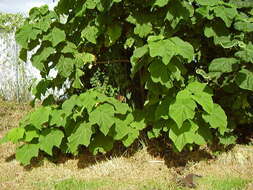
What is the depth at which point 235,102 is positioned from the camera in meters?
4.37

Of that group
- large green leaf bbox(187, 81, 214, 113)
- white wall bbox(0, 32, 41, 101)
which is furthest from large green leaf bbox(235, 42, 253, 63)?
white wall bbox(0, 32, 41, 101)

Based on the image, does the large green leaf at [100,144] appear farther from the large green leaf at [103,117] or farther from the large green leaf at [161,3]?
the large green leaf at [161,3]

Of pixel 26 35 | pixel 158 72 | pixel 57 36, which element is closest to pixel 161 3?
pixel 158 72

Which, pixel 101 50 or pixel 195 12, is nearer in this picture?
pixel 195 12

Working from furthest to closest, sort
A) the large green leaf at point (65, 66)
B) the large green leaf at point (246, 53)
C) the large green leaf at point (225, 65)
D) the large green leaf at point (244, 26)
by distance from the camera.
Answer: the large green leaf at point (65, 66)
the large green leaf at point (225, 65)
the large green leaf at point (244, 26)
the large green leaf at point (246, 53)

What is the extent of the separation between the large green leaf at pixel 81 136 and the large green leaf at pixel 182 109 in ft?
2.66

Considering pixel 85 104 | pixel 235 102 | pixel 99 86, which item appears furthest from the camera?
pixel 99 86

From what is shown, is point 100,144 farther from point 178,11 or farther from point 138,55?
point 178,11

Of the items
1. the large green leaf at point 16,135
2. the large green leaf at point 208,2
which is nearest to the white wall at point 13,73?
the large green leaf at point 16,135

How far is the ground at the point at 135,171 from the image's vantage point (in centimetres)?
→ 395

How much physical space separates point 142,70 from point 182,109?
0.90 m

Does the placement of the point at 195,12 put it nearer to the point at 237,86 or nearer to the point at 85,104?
the point at 237,86

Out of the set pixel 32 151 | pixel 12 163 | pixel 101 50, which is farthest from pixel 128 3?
pixel 12 163

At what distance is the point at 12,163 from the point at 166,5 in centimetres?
232
